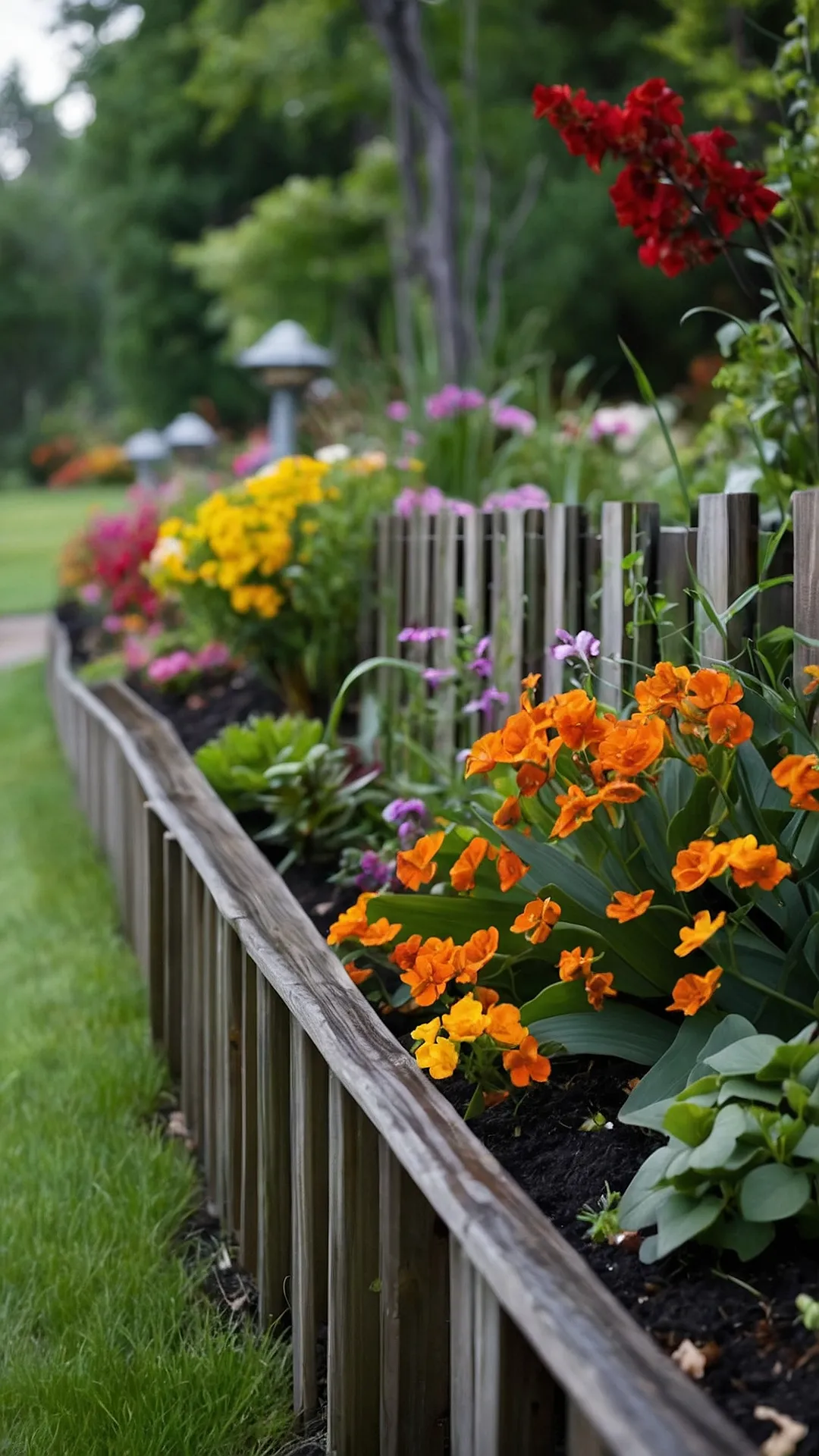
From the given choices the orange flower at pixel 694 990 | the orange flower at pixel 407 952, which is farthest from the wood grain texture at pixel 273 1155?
the orange flower at pixel 694 990

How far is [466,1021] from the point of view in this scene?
4.93ft

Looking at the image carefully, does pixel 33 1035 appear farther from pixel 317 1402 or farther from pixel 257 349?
pixel 257 349

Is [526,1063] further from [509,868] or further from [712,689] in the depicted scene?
[712,689]

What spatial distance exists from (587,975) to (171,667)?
3718mm

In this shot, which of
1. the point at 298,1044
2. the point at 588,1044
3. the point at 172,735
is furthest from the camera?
the point at 172,735

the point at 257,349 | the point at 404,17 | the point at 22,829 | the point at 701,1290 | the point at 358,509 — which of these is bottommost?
the point at 22,829

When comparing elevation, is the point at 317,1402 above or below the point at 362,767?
below

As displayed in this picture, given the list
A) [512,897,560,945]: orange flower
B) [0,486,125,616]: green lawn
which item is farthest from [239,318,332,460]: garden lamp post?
[512,897,560,945]: orange flower

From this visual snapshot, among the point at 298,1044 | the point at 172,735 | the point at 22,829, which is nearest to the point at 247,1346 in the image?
the point at 298,1044

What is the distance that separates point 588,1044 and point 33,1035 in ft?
6.03

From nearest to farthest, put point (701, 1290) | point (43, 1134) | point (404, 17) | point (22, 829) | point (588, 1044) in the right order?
point (701, 1290) → point (588, 1044) → point (43, 1134) → point (22, 829) → point (404, 17)

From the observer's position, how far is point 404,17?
7859 mm

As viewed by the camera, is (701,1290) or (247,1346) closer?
(701,1290)

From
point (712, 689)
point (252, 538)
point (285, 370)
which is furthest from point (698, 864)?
point (285, 370)
